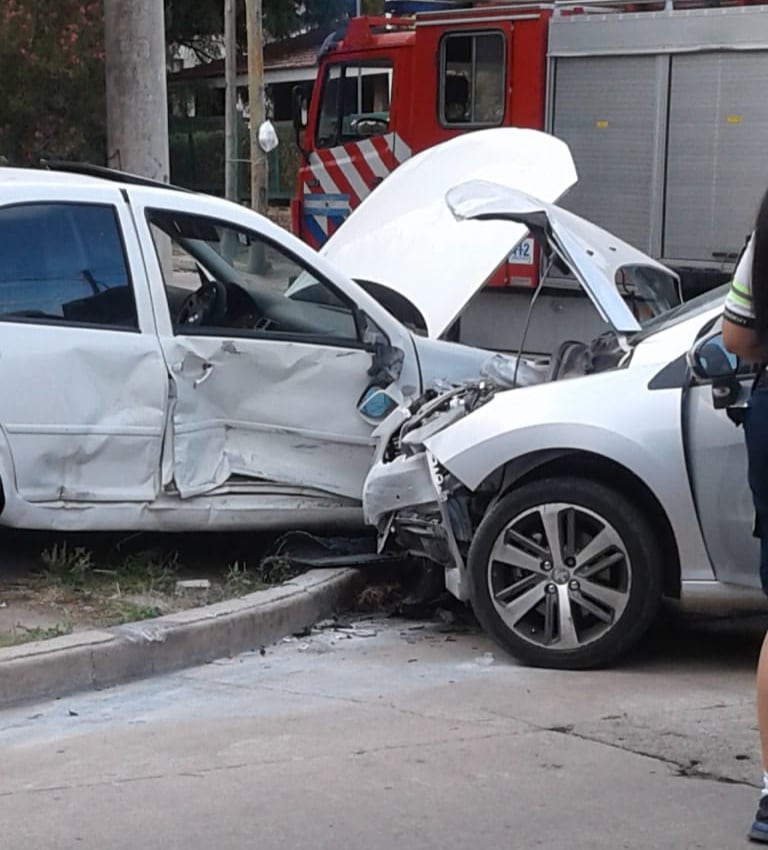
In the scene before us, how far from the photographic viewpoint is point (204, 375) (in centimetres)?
684

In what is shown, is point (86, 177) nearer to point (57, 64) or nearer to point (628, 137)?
Answer: point (628, 137)

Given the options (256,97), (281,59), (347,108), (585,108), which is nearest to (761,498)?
(585,108)

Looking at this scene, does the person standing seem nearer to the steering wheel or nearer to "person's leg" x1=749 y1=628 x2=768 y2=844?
"person's leg" x1=749 y1=628 x2=768 y2=844

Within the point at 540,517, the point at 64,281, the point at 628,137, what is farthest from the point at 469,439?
the point at 628,137

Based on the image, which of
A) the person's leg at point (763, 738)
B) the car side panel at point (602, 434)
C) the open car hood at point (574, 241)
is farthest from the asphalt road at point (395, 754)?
the open car hood at point (574, 241)

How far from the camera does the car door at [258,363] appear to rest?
22.4ft

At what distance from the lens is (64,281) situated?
6629mm

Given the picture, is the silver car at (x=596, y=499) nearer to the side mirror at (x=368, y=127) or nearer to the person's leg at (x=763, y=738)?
the person's leg at (x=763, y=738)

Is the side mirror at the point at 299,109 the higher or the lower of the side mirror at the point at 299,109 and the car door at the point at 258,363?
the higher

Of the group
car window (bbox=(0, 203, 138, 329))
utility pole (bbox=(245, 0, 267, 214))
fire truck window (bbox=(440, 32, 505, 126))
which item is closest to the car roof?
car window (bbox=(0, 203, 138, 329))

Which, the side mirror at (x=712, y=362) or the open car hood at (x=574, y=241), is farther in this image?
the open car hood at (x=574, y=241)

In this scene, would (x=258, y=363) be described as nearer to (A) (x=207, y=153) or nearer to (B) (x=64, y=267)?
(B) (x=64, y=267)

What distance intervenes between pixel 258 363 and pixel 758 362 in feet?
10.2

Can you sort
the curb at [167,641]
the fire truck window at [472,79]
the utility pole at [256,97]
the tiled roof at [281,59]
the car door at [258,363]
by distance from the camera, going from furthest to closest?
1. the tiled roof at [281,59]
2. the utility pole at [256,97]
3. the fire truck window at [472,79]
4. the car door at [258,363]
5. the curb at [167,641]
